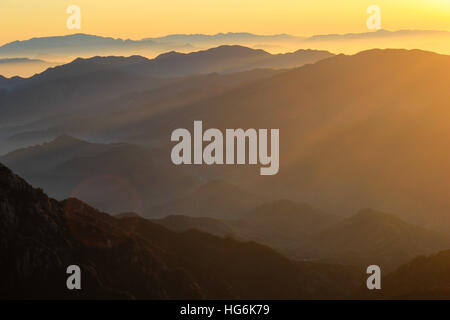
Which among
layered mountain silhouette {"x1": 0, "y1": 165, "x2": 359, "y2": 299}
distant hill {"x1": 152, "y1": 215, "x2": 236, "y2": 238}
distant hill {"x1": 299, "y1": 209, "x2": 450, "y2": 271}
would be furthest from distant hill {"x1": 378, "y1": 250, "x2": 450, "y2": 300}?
distant hill {"x1": 152, "y1": 215, "x2": 236, "y2": 238}

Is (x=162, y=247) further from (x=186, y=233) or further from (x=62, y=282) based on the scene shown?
(x=62, y=282)

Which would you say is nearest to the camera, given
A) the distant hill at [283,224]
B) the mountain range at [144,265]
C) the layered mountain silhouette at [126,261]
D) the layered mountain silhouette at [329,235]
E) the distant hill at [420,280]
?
the layered mountain silhouette at [126,261]

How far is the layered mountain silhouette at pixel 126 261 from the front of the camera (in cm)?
6769

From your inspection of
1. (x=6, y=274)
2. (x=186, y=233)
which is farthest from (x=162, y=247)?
(x=6, y=274)

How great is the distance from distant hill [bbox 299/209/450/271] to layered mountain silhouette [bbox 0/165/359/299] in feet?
87.2

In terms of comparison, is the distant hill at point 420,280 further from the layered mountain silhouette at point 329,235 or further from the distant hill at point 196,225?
the distant hill at point 196,225

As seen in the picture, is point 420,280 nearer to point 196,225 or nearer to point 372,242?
point 372,242

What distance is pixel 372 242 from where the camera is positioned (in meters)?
137

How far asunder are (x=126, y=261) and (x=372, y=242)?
7715 centimetres

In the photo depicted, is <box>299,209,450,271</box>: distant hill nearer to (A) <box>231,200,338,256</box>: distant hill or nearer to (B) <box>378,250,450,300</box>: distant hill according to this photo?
(A) <box>231,200,338,256</box>: distant hill

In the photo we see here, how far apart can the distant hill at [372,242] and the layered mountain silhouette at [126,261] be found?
87.2 ft

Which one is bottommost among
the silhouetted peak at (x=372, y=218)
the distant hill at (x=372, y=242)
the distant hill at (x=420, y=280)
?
the distant hill at (x=420, y=280)

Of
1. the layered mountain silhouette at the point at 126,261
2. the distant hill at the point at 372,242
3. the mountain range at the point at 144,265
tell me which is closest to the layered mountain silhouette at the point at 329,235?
the distant hill at the point at 372,242

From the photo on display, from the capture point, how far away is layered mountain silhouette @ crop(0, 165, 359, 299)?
222 ft
